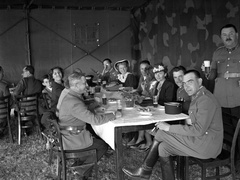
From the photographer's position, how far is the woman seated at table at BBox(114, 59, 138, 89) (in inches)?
220

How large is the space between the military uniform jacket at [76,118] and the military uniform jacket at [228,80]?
1.62m

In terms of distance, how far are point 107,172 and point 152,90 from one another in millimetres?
1587

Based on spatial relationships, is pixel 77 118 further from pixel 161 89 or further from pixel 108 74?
pixel 108 74

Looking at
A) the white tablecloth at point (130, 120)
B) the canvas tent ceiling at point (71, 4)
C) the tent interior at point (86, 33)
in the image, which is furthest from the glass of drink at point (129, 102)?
the canvas tent ceiling at point (71, 4)

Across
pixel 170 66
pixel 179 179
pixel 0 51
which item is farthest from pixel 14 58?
pixel 179 179

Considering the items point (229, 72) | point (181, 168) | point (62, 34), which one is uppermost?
point (62, 34)

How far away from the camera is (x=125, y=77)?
579 centimetres

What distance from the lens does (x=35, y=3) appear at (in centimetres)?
820

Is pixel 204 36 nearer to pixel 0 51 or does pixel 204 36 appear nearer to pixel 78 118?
pixel 78 118

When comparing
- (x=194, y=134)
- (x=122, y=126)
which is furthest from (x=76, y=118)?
(x=194, y=134)

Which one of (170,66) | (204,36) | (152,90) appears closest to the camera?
(152,90)

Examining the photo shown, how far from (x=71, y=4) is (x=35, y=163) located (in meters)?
5.97

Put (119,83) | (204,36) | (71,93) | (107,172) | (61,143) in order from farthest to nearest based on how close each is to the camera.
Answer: (119,83) → (204,36) → (107,172) → (71,93) → (61,143)

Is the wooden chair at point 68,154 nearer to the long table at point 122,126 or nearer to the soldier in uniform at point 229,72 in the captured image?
the long table at point 122,126
